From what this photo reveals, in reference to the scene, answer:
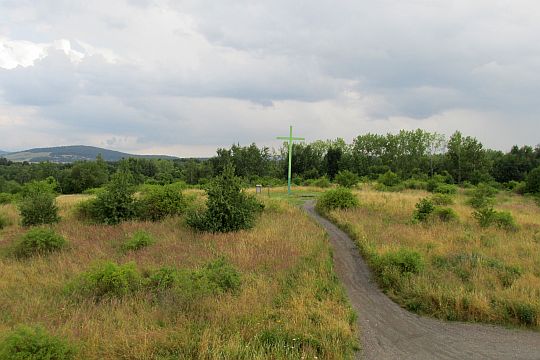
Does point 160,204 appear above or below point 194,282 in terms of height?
above

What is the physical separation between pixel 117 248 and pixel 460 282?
10.7m

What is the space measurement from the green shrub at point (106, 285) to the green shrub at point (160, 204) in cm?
923

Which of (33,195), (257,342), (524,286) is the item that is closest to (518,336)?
(524,286)

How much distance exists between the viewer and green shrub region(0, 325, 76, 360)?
475 cm

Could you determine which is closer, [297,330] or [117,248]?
[297,330]

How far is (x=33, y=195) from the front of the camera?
1684 cm

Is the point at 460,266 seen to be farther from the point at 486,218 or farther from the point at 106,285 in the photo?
the point at 106,285

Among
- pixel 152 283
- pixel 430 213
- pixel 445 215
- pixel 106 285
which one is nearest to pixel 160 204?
pixel 152 283

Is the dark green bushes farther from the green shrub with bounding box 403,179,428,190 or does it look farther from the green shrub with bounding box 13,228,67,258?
the green shrub with bounding box 403,179,428,190

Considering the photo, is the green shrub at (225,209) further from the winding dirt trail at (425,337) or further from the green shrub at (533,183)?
the green shrub at (533,183)

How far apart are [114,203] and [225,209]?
5.66 m

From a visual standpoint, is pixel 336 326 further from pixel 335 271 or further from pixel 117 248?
pixel 117 248

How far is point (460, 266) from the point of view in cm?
998

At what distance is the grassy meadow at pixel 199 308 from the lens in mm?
5559
